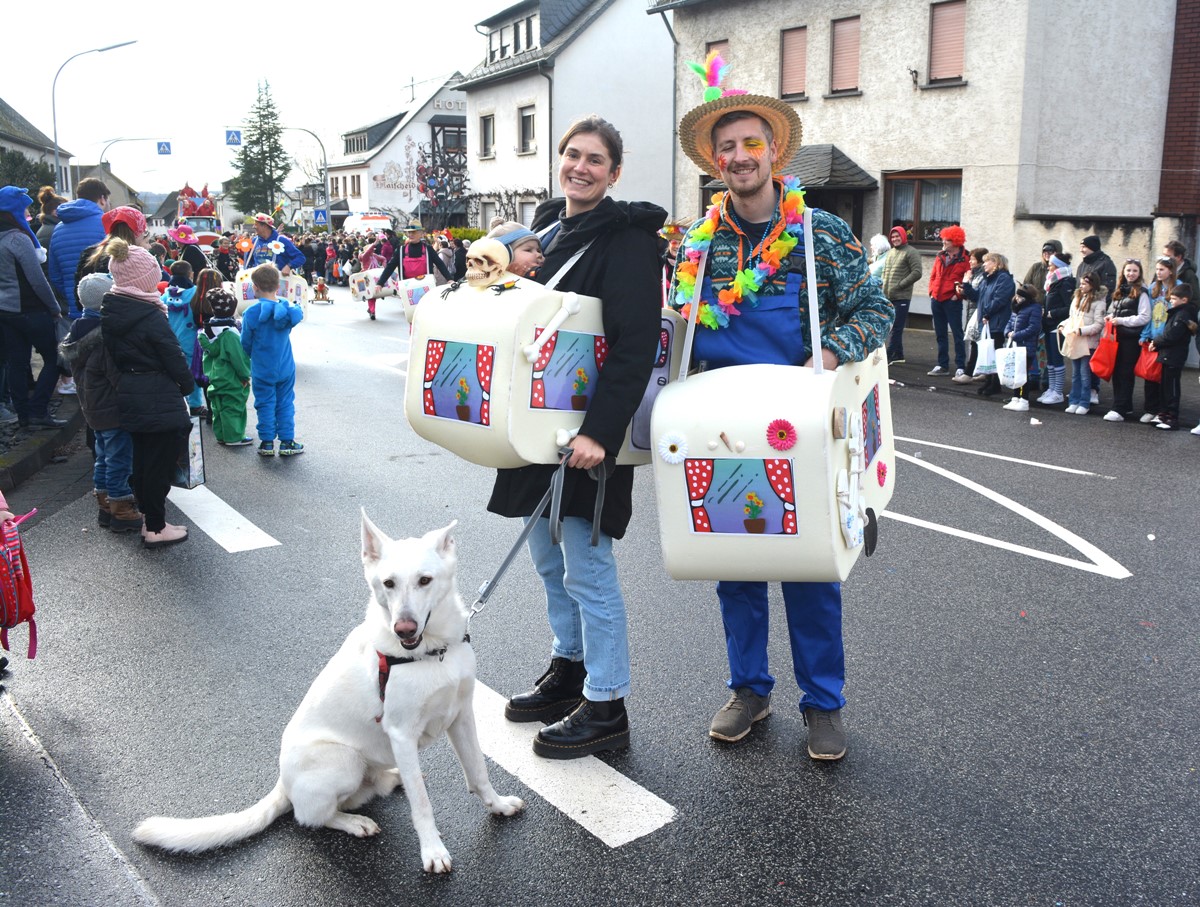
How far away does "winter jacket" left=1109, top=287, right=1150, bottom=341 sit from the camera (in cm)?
1103

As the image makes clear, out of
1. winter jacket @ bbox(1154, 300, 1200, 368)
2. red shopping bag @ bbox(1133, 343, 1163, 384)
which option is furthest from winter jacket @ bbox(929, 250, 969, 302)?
winter jacket @ bbox(1154, 300, 1200, 368)

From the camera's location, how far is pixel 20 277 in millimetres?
9570

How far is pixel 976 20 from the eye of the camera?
19609mm

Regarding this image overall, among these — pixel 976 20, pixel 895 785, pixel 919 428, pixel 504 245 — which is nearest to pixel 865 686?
pixel 895 785

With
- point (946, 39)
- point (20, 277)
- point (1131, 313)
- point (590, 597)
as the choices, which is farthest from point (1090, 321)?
point (946, 39)

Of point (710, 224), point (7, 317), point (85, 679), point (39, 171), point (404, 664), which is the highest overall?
point (39, 171)

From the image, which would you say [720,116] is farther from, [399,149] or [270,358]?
[399,149]

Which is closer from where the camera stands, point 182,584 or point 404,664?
point 404,664

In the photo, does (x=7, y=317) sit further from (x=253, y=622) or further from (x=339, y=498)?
(x=253, y=622)

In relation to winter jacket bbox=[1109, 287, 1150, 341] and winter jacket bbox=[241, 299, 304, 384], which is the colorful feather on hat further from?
winter jacket bbox=[1109, 287, 1150, 341]

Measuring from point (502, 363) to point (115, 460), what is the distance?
15.6 feet

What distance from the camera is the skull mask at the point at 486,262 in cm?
329

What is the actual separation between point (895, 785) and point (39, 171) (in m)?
43.2

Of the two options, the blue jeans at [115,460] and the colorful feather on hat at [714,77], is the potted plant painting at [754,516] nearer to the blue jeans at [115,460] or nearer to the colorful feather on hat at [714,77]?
the colorful feather on hat at [714,77]
